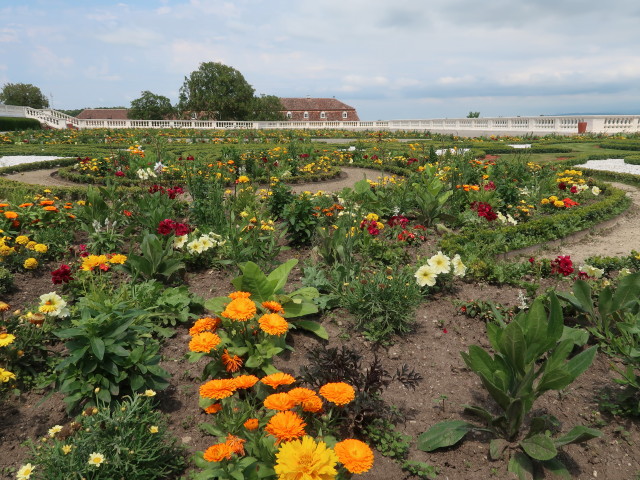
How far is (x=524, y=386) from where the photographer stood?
8.02 feet

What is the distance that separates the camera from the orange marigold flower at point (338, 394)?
2.10m

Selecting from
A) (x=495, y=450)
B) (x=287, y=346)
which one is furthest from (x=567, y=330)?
(x=287, y=346)

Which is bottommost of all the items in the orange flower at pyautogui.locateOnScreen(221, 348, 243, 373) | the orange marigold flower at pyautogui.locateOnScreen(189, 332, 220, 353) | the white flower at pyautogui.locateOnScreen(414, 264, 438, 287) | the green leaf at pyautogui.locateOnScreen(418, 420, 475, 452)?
the green leaf at pyautogui.locateOnScreen(418, 420, 475, 452)

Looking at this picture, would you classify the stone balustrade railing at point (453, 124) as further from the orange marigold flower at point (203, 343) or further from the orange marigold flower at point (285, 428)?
the orange marigold flower at point (285, 428)

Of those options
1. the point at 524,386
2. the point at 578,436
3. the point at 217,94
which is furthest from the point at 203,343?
the point at 217,94

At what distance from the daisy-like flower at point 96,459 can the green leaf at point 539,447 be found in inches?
82.8

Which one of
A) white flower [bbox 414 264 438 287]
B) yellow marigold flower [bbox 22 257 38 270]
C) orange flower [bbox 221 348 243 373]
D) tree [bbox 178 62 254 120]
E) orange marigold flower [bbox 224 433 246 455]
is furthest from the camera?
tree [bbox 178 62 254 120]

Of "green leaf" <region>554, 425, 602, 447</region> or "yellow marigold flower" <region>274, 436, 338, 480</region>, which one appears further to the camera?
"green leaf" <region>554, 425, 602, 447</region>

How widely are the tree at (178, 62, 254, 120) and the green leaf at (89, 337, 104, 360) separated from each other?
55.7m

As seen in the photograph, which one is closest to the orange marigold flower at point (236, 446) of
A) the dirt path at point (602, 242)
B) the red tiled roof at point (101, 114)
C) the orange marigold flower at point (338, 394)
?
the orange marigold flower at point (338, 394)

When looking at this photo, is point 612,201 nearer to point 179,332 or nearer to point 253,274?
point 253,274

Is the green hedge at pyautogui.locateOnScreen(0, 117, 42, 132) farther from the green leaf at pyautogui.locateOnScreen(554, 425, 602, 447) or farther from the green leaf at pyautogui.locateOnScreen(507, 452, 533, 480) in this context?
the green leaf at pyautogui.locateOnScreen(554, 425, 602, 447)

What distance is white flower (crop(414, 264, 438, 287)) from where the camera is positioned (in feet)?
13.3

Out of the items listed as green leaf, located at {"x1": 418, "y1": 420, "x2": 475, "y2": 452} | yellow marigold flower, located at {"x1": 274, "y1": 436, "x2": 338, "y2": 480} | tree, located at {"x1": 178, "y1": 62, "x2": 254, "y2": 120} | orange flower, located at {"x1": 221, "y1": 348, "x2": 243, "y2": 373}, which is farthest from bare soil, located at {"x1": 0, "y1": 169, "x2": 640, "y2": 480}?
tree, located at {"x1": 178, "y1": 62, "x2": 254, "y2": 120}
